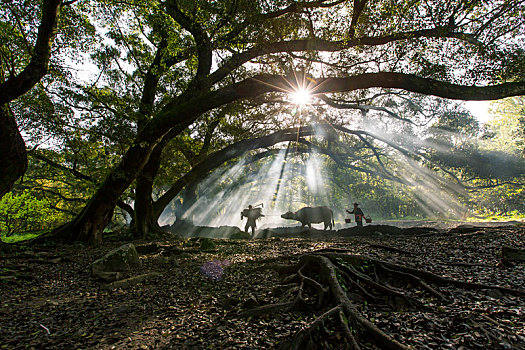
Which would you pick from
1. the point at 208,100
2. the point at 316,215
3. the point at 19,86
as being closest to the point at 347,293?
the point at 208,100

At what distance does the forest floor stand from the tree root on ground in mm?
88

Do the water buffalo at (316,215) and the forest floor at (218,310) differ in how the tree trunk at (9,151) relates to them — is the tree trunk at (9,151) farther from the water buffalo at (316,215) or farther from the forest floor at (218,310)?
the water buffalo at (316,215)

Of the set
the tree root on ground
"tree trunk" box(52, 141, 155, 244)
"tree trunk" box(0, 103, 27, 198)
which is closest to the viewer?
the tree root on ground

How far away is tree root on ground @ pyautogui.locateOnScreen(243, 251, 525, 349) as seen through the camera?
246 centimetres

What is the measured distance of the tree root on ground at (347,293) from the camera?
8.09 ft

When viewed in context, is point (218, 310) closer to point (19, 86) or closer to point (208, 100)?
point (208, 100)

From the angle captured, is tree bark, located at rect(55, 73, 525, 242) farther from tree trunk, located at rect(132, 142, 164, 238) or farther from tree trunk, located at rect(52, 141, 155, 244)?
tree trunk, located at rect(132, 142, 164, 238)

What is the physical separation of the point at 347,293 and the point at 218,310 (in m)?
1.85

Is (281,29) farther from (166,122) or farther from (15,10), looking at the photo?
(15,10)

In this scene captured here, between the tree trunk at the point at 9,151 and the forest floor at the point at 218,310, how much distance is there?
269 cm

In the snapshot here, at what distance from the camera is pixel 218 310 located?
359 centimetres

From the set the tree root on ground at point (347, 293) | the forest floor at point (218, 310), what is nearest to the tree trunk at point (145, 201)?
the forest floor at point (218, 310)

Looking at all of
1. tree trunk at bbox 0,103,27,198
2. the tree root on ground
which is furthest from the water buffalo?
tree trunk at bbox 0,103,27,198

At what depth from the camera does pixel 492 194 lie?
98.7 feet
